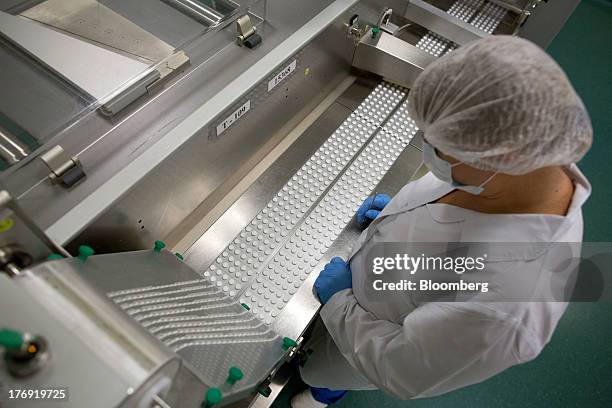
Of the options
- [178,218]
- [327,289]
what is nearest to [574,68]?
[327,289]

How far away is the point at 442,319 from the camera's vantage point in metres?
0.91

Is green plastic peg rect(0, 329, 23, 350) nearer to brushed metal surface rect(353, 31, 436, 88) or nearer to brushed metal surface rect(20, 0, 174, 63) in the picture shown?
brushed metal surface rect(20, 0, 174, 63)

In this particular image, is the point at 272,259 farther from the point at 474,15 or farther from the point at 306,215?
the point at 474,15

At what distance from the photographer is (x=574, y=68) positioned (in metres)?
3.73

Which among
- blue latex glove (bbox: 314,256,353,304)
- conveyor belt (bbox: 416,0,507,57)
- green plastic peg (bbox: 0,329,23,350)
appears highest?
conveyor belt (bbox: 416,0,507,57)

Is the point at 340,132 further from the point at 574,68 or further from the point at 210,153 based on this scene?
the point at 574,68

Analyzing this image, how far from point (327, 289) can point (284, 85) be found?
788mm

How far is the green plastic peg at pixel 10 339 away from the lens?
1.80 feet

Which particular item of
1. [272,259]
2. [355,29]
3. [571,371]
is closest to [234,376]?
[272,259]

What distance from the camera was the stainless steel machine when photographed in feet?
2.04

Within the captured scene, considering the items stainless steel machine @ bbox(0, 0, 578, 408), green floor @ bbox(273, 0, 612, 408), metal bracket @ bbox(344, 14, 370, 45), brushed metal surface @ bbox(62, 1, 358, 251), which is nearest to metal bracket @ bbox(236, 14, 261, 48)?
stainless steel machine @ bbox(0, 0, 578, 408)

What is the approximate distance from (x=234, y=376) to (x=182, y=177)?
0.64 metres

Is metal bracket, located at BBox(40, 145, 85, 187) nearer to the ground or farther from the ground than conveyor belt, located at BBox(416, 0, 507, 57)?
nearer to the ground

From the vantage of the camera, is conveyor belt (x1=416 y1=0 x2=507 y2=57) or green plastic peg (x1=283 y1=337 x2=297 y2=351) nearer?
green plastic peg (x1=283 y1=337 x2=297 y2=351)
